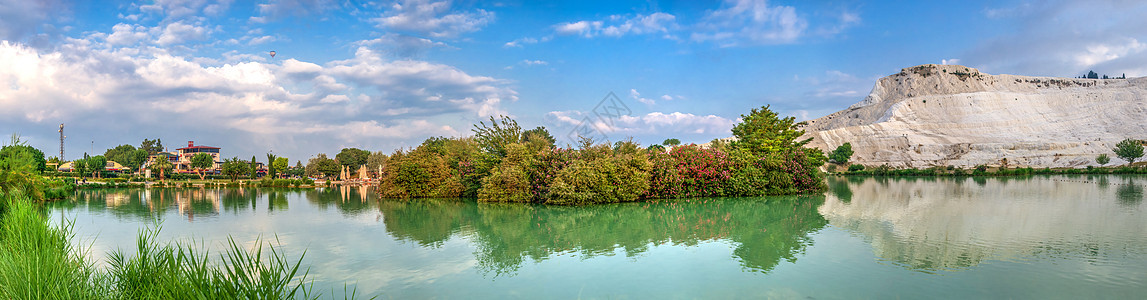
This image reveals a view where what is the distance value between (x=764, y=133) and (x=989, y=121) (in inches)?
3221

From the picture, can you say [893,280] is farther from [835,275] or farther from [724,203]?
[724,203]

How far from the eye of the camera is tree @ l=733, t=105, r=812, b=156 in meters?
26.4

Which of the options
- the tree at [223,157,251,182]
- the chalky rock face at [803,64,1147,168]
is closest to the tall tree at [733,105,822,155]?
the tree at [223,157,251,182]

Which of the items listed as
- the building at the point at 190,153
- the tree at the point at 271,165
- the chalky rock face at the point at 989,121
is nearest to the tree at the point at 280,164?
the tree at the point at 271,165

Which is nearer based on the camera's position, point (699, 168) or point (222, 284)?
point (222, 284)

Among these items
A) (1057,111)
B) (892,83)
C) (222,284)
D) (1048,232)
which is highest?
(892,83)

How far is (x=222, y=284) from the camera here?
11.0 ft

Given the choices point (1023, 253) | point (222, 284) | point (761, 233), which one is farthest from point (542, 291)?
point (1023, 253)

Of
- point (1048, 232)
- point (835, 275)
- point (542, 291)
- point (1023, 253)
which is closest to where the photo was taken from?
point (542, 291)

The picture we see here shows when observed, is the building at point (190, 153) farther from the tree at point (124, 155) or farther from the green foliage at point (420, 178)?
the green foliage at point (420, 178)

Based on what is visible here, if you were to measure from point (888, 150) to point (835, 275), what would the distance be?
85.4 m

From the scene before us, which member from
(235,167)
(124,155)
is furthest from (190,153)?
(235,167)

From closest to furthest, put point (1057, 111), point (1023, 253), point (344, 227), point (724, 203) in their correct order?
1. point (1023, 253)
2. point (344, 227)
3. point (724, 203)
4. point (1057, 111)

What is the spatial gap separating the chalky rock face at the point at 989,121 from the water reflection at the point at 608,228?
69.8 meters
